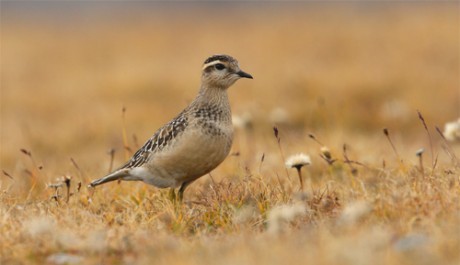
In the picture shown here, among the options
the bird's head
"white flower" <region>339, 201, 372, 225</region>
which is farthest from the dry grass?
the bird's head

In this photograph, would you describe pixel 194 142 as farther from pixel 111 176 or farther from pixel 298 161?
pixel 111 176

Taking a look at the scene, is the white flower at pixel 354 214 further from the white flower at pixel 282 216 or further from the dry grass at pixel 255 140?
the white flower at pixel 282 216

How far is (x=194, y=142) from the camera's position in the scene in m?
6.92

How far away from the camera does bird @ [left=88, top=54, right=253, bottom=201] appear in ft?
22.8

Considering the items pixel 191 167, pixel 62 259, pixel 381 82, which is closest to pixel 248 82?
pixel 381 82

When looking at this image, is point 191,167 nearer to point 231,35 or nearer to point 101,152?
point 101,152

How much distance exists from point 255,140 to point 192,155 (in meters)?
5.56

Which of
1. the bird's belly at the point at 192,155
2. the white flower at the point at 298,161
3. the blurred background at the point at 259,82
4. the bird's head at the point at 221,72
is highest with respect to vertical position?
the blurred background at the point at 259,82

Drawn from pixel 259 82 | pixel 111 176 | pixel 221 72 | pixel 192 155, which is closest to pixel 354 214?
pixel 192 155

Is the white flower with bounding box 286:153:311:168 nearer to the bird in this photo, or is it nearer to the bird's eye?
the bird

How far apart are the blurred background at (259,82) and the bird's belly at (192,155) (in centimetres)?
296

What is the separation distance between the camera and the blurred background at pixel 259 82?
1363 centimetres

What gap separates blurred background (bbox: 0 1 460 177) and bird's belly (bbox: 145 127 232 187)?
9.70 ft

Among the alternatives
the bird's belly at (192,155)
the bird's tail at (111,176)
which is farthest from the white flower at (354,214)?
the bird's tail at (111,176)
